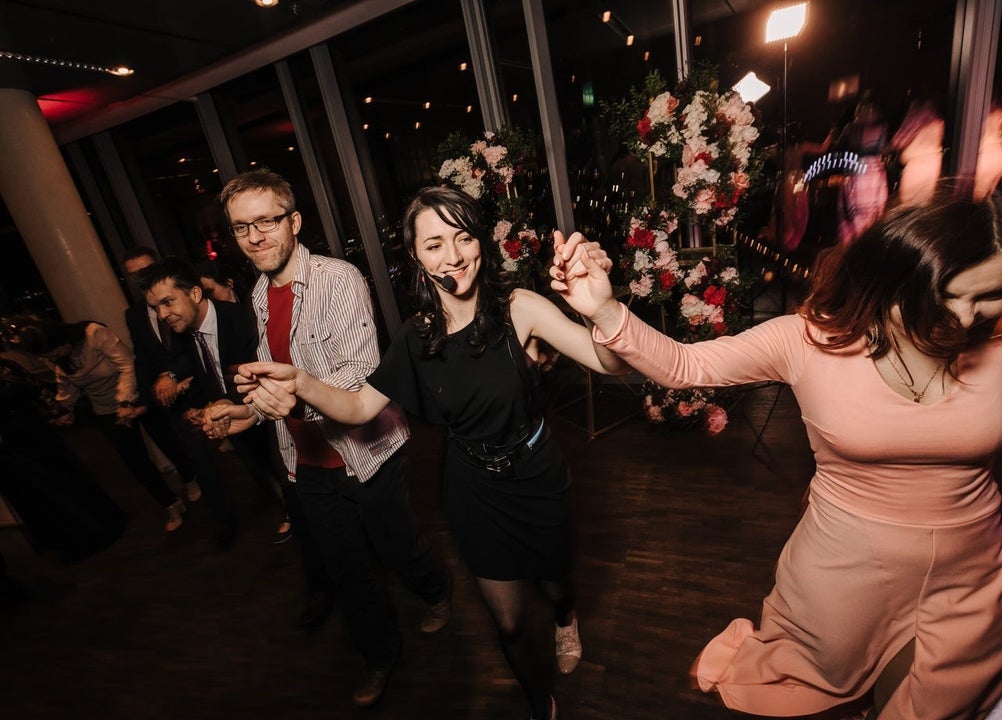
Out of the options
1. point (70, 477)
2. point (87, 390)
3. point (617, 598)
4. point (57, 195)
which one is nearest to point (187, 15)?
point (57, 195)

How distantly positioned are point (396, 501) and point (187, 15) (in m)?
4.16

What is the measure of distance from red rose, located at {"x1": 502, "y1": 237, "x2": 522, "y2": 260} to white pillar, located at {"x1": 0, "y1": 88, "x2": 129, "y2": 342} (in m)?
4.27

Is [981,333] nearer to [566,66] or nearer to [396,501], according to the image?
[396,501]

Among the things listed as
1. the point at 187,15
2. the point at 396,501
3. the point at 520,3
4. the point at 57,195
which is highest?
the point at 187,15

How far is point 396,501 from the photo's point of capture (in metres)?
1.99

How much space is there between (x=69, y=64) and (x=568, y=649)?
589cm

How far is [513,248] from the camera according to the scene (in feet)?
12.0

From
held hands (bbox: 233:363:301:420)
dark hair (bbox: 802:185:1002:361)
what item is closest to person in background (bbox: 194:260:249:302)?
held hands (bbox: 233:363:301:420)

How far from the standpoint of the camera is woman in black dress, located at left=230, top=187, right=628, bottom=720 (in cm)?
148

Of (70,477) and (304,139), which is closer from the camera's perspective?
(70,477)

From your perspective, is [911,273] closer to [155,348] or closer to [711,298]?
[711,298]

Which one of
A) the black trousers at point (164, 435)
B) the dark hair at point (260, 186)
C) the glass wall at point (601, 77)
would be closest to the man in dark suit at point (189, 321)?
the dark hair at point (260, 186)

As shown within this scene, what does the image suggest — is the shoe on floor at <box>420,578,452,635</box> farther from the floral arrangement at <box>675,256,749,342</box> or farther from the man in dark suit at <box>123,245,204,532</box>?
the floral arrangement at <box>675,256,749,342</box>

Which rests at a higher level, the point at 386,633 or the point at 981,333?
the point at 981,333
